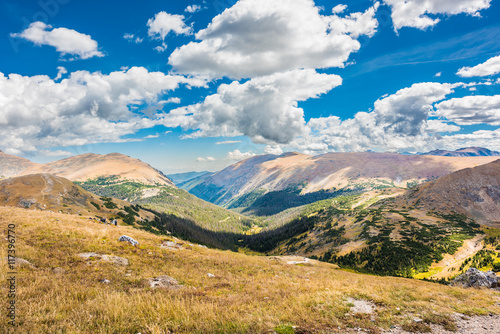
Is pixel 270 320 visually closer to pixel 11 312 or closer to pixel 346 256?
pixel 11 312

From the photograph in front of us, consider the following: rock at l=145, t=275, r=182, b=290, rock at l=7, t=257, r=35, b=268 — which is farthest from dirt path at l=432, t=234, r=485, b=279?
rock at l=7, t=257, r=35, b=268

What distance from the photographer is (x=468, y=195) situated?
Result: 559 ft

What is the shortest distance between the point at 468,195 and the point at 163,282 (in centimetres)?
24534

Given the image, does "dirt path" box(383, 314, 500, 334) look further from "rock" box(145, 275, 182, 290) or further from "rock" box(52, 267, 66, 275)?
"rock" box(52, 267, 66, 275)

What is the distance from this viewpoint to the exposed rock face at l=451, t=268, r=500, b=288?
24777 mm

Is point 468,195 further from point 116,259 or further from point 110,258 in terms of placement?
point 110,258

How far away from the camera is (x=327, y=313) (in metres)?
10.2

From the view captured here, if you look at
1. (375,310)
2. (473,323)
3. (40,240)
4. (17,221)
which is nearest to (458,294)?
(473,323)

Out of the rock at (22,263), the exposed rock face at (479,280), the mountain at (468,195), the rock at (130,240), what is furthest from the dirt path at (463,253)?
the mountain at (468,195)

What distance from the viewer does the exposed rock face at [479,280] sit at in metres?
24.8

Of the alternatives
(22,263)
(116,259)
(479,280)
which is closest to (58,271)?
(22,263)

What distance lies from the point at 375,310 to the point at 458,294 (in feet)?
41.2

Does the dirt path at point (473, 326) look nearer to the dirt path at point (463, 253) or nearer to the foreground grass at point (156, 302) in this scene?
the foreground grass at point (156, 302)

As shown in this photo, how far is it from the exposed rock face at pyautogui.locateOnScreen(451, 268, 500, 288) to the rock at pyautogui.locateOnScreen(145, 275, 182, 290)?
35.8 m
